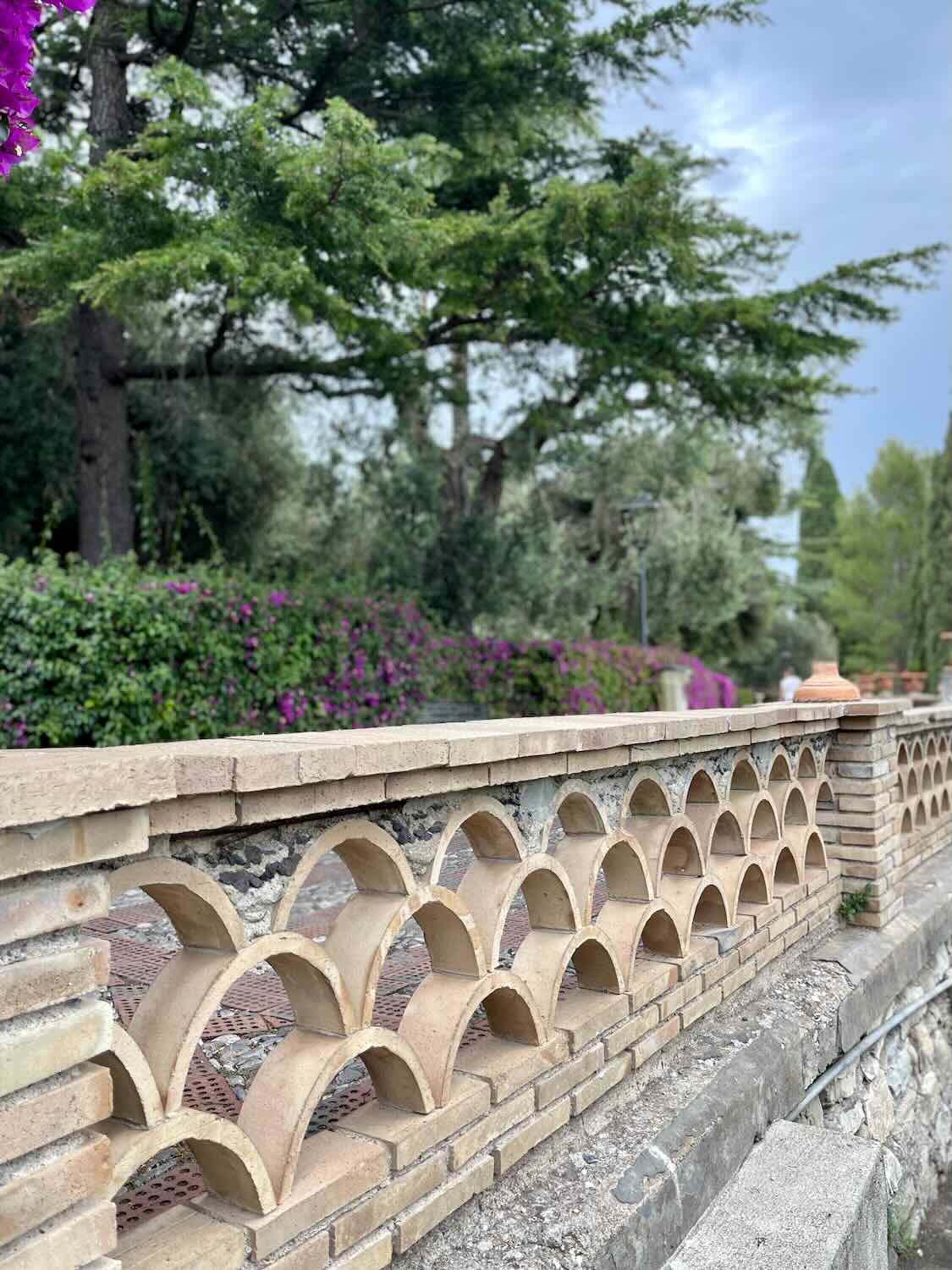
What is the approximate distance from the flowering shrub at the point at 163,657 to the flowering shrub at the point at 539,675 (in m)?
1.84

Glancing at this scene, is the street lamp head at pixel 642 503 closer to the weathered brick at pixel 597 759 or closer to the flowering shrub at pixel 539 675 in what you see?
the flowering shrub at pixel 539 675

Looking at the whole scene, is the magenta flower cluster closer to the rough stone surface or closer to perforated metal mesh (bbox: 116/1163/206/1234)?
perforated metal mesh (bbox: 116/1163/206/1234)

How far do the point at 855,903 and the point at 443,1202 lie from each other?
2.76 m

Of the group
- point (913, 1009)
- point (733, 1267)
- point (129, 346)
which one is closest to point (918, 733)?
point (913, 1009)

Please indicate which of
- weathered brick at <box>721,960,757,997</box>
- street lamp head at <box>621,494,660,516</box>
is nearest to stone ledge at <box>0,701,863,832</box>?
weathered brick at <box>721,960,757,997</box>

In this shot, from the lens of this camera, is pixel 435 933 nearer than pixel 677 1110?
Yes

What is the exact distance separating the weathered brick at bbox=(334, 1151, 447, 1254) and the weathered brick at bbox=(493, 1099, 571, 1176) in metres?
0.17

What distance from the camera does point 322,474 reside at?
12.9 metres

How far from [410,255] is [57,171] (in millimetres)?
2437

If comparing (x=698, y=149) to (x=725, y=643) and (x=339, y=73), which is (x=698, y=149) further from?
(x=725, y=643)

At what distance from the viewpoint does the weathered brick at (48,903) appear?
1091mm

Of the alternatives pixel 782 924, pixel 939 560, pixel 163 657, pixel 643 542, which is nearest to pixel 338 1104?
pixel 782 924

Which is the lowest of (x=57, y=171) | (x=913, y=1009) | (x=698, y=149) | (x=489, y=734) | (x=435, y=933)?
(x=913, y=1009)

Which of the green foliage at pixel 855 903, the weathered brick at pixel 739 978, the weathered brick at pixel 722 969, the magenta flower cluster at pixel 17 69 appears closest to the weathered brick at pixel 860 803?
the green foliage at pixel 855 903
